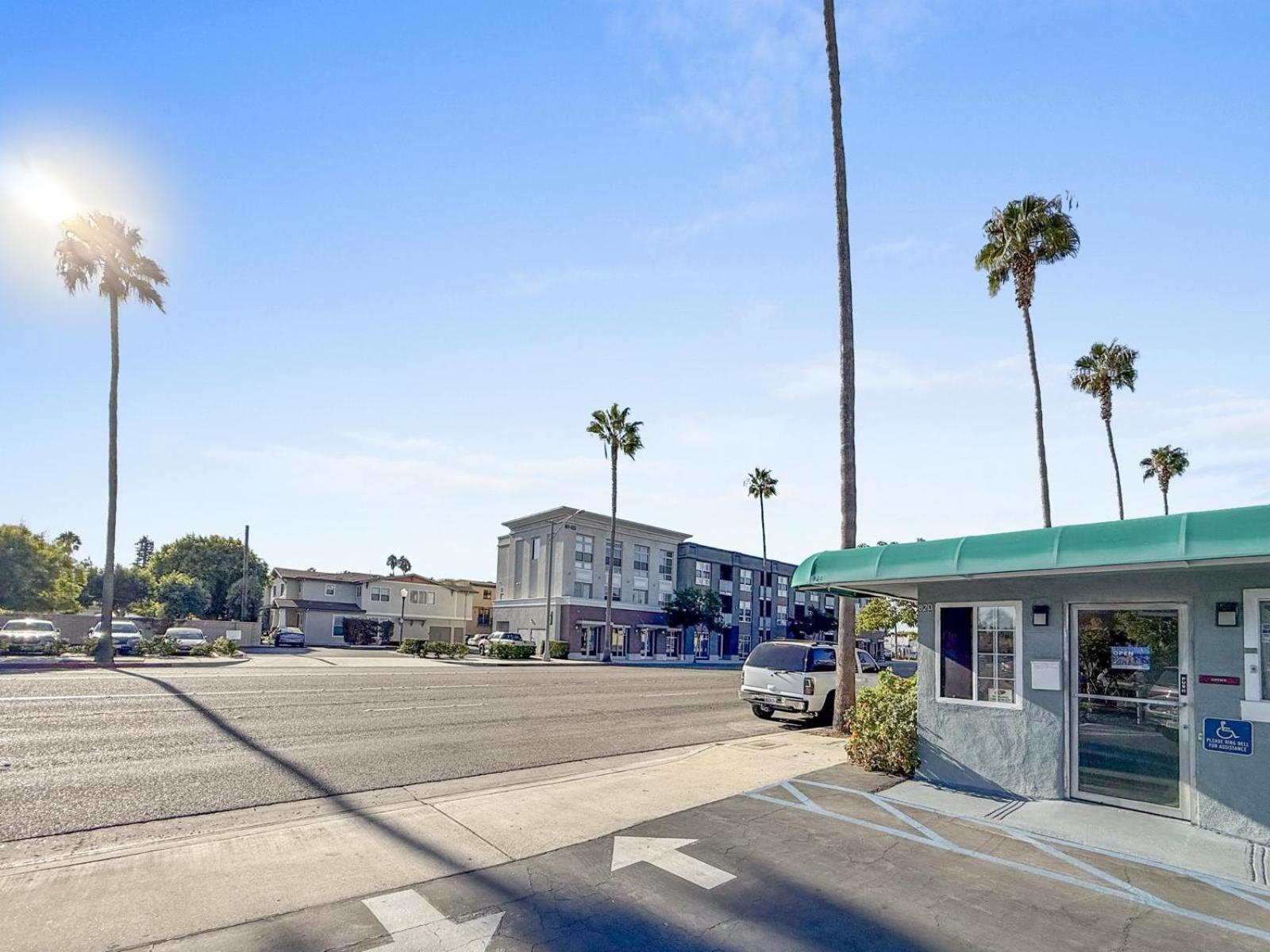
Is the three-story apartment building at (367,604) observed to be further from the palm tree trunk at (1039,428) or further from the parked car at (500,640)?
the palm tree trunk at (1039,428)

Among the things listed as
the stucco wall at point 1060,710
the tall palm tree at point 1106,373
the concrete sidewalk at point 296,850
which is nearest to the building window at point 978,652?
the stucco wall at point 1060,710

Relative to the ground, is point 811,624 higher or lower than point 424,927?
lower

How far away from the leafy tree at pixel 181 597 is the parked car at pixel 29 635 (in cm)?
4167

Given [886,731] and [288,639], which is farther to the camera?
[288,639]

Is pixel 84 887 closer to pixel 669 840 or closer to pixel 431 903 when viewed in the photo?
pixel 431 903

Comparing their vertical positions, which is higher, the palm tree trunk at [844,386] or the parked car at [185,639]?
the palm tree trunk at [844,386]

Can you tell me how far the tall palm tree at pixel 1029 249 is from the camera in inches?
971

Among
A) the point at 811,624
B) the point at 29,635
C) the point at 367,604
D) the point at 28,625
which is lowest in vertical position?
the point at 811,624

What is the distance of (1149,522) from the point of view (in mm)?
7789

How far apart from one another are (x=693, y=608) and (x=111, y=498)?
47.3 meters

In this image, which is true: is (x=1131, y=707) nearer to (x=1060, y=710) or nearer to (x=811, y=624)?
(x=1060, y=710)

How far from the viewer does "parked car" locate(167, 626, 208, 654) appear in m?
38.1

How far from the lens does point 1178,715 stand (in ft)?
27.3

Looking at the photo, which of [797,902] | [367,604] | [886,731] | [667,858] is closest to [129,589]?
[367,604]
